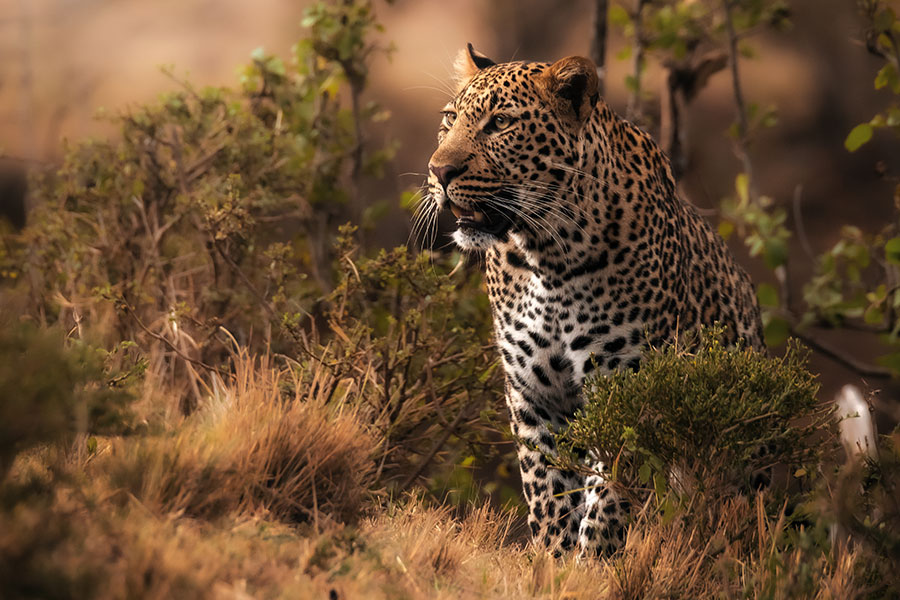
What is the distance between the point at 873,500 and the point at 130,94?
11.1 meters

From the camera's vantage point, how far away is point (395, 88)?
14.1m

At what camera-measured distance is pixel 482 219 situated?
4.94 metres

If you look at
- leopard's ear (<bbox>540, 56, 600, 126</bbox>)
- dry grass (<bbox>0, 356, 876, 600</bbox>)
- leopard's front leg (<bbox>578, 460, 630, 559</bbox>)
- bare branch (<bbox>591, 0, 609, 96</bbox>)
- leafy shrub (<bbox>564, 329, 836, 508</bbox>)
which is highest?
bare branch (<bbox>591, 0, 609, 96</bbox>)

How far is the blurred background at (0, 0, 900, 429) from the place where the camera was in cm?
1266

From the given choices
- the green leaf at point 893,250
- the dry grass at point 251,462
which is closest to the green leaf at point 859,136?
the green leaf at point 893,250

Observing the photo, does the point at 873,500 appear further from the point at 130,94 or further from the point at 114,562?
the point at 130,94

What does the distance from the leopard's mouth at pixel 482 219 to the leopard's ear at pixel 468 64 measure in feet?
2.80

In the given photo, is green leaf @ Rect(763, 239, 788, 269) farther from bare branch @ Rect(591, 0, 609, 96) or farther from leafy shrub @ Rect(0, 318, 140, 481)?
leafy shrub @ Rect(0, 318, 140, 481)

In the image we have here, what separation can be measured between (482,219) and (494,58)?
8455 millimetres

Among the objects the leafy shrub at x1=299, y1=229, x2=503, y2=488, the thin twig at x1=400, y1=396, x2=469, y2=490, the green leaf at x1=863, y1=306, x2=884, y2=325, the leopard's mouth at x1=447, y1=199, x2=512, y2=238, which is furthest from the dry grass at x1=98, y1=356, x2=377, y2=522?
the green leaf at x1=863, y1=306, x2=884, y2=325

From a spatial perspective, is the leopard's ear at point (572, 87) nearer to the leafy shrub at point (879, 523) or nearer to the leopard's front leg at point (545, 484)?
the leopard's front leg at point (545, 484)

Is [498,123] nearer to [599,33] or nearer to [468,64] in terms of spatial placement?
[468,64]

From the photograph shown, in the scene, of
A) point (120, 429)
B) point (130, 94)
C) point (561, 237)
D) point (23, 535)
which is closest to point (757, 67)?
point (130, 94)

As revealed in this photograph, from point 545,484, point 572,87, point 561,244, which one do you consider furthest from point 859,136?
point 545,484
